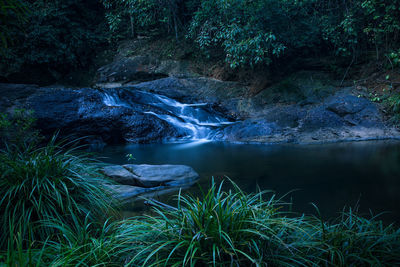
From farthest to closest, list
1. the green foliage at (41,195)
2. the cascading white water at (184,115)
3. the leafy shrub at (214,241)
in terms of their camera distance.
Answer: the cascading white water at (184,115) < the green foliage at (41,195) < the leafy shrub at (214,241)

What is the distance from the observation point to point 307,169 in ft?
18.6

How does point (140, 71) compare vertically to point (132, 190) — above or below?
above

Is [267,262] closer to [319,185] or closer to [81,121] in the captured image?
[319,185]

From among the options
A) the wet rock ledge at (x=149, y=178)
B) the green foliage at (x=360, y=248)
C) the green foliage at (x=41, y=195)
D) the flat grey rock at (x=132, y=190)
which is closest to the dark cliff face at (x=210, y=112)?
the wet rock ledge at (x=149, y=178)

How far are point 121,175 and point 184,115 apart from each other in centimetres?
656

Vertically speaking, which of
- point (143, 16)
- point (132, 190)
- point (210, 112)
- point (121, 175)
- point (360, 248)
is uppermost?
point (143, 16)

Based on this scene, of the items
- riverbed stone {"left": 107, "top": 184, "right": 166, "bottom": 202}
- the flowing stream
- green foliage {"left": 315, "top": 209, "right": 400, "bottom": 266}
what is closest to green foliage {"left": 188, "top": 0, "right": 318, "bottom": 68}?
the flowing stream

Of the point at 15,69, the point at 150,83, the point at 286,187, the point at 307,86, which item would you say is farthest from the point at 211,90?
the point at 15,69

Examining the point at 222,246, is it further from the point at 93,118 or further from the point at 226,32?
the point at 226,32

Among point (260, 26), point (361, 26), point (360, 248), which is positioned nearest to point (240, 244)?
point (360, 248)

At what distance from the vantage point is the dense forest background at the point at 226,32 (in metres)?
9.84

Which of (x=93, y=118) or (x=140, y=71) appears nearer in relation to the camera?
(x=93, y=118)

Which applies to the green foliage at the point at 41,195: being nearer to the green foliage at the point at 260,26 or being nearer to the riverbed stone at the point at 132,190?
the riverbed stone at the point at 132,190

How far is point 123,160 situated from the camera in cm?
738
